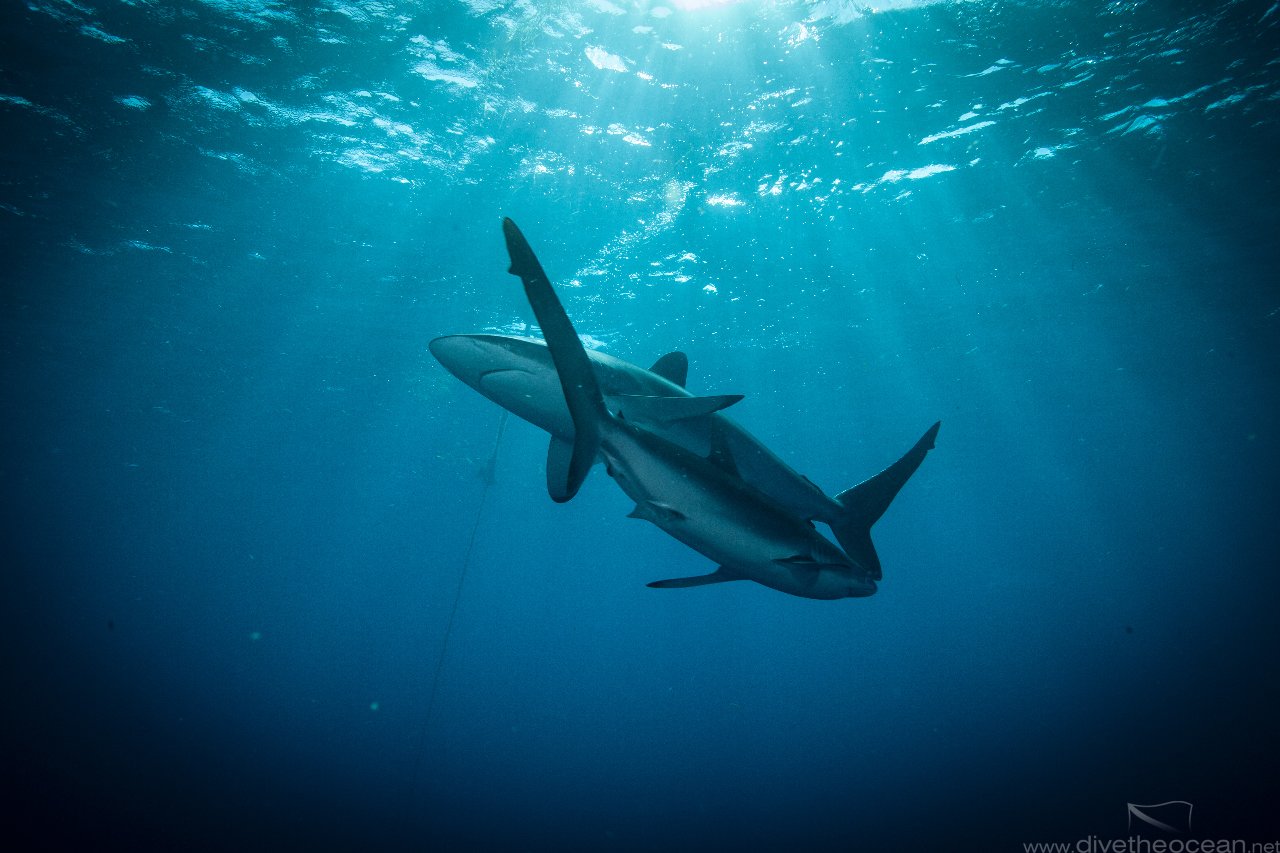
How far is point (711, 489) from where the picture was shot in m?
2.70

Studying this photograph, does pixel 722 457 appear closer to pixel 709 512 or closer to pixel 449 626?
pixel 709 512

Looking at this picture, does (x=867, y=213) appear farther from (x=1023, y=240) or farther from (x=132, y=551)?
(x=132, y=551)

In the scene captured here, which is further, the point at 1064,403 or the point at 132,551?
the point at 132,551

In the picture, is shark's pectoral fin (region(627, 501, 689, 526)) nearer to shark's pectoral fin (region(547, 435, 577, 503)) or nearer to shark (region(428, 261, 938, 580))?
shark (region(428, 261, 938, 580))

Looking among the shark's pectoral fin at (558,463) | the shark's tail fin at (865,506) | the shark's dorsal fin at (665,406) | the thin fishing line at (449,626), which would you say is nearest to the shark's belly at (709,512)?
the shark's dorsal fin at (665,406)

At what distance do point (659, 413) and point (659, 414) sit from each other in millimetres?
12

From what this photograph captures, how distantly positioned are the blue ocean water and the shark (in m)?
7.79

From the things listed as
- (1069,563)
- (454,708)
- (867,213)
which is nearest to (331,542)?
(454,708)

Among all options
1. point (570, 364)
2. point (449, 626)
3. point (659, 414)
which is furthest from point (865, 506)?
point (449, 626)

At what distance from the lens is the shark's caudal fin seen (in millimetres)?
2299

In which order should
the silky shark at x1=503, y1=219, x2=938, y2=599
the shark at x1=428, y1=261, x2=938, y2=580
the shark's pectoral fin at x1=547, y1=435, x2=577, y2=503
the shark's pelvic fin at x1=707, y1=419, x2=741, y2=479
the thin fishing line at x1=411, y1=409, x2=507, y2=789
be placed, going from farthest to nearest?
the thin fishing line at x1=411, y1=409, x2=507, y2=789 → the shark's pectoral fin at x1=547, y1=435, x2=577, y2=503 → the shark at x1=428, y1=261, x2=938, y2=580 → the shark's pelvic fin at x1=707, y1=419, x2=741, y2=479 → the silky shark at x1=503, y1=219, x2=938, y2=599

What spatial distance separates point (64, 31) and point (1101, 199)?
23519 mm

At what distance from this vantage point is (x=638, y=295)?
56.4ft

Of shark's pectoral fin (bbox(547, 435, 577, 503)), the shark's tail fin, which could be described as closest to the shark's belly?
shark's pectoral fin (bbox(547, 435, 577, 503))
